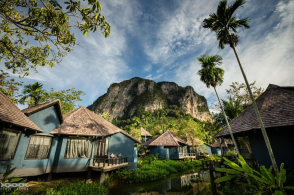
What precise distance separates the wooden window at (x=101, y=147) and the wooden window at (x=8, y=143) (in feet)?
20.3

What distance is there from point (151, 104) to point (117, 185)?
288ft

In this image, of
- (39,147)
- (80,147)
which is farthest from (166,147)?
(39,147)

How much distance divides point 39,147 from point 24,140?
1.20 meters

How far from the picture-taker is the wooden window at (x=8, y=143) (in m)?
7.77

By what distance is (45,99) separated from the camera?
23.4 meters

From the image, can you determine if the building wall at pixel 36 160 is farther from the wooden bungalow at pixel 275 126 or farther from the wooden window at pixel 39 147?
the wooden bungalow at pixel 275 126

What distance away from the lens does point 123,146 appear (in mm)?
15297

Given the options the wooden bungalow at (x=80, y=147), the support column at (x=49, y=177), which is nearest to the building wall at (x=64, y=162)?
the wooden bungalow at (x=80, y=147)

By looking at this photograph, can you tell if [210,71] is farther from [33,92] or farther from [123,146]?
[33,92]

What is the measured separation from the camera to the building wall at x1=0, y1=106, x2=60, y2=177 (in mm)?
8695

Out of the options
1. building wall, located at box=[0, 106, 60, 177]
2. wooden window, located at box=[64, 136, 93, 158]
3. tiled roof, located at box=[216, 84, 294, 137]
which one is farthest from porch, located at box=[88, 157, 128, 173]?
tiled roof, located at box=[216, 84, 294, 137]

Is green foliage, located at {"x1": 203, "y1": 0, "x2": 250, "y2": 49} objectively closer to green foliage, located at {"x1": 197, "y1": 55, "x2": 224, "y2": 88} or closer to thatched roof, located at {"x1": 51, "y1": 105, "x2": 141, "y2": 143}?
green foliage, located at {"x1": 197, "y1": 55, "x2": 224, "y2": 88}

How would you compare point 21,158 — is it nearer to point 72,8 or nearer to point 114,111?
point 72,8

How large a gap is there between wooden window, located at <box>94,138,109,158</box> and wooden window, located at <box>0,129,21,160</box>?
20.3ft
